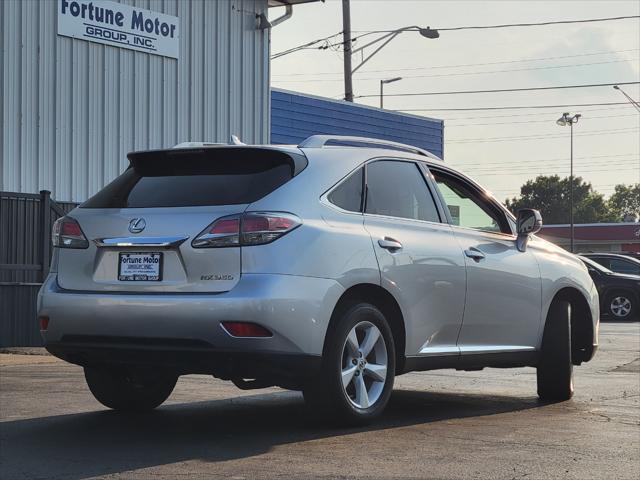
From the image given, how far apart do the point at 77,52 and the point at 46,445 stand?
41.3 feet

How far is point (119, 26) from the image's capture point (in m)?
18.2

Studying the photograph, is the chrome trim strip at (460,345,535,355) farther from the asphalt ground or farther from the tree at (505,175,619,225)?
the tree at (505,175,619,225)

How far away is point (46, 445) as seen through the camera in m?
6.07

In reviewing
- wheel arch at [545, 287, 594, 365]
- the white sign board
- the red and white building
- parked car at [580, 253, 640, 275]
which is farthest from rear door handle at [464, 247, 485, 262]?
the red and white building

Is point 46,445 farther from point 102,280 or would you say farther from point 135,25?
point 135,25

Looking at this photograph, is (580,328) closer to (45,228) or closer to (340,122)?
(45,228)

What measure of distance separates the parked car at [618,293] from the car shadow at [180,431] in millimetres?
16720

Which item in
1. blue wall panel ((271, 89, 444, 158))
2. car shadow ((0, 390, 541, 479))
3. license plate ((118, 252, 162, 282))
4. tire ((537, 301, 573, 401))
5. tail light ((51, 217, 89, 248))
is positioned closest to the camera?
car shadow ((0, 390, 541, 479))

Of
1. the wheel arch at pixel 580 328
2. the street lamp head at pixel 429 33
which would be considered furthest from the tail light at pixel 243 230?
the street lamp head at pixel 429 33

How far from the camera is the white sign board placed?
17.5 metres

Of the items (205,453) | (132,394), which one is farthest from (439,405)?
(205,453)

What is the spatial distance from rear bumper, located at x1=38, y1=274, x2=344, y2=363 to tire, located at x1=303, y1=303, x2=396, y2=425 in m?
0.16

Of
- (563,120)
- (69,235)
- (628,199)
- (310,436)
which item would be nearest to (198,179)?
(69,235)

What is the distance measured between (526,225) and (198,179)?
9.26 feet
